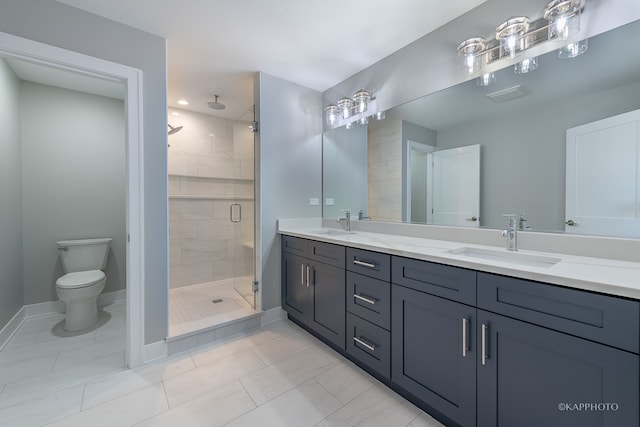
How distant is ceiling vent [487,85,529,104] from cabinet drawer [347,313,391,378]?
62.3 inches

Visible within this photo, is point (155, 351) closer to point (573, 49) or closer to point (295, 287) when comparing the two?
point (295, 287)

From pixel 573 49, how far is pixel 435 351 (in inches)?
66.5

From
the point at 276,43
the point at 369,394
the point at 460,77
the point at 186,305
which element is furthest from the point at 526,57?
the point at 186,305

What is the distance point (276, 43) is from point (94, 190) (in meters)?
2.52

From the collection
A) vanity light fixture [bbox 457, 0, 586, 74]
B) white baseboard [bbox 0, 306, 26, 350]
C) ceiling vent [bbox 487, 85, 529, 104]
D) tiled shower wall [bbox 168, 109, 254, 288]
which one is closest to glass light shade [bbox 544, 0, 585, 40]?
vanity light fixture [bbox 457, 0, 586, 74]

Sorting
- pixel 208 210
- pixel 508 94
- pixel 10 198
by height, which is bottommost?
pixel 208 210

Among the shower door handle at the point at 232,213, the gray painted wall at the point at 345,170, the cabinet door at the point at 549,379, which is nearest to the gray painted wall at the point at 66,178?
the shower door handle at the point at 232,213

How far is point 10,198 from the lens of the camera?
223 cm

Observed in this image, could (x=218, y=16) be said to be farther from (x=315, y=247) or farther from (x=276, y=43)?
(x=315, y=247)

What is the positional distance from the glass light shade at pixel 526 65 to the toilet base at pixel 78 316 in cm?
371

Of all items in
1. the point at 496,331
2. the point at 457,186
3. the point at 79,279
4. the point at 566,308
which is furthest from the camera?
the point at 79,279

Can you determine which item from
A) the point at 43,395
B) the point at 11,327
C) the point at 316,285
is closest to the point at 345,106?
the point at 316,285

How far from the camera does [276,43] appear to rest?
2031 millimetres

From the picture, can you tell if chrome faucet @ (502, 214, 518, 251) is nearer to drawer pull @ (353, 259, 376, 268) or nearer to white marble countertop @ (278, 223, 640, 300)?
white marble countertop @ (278, 223, 640, 300)
